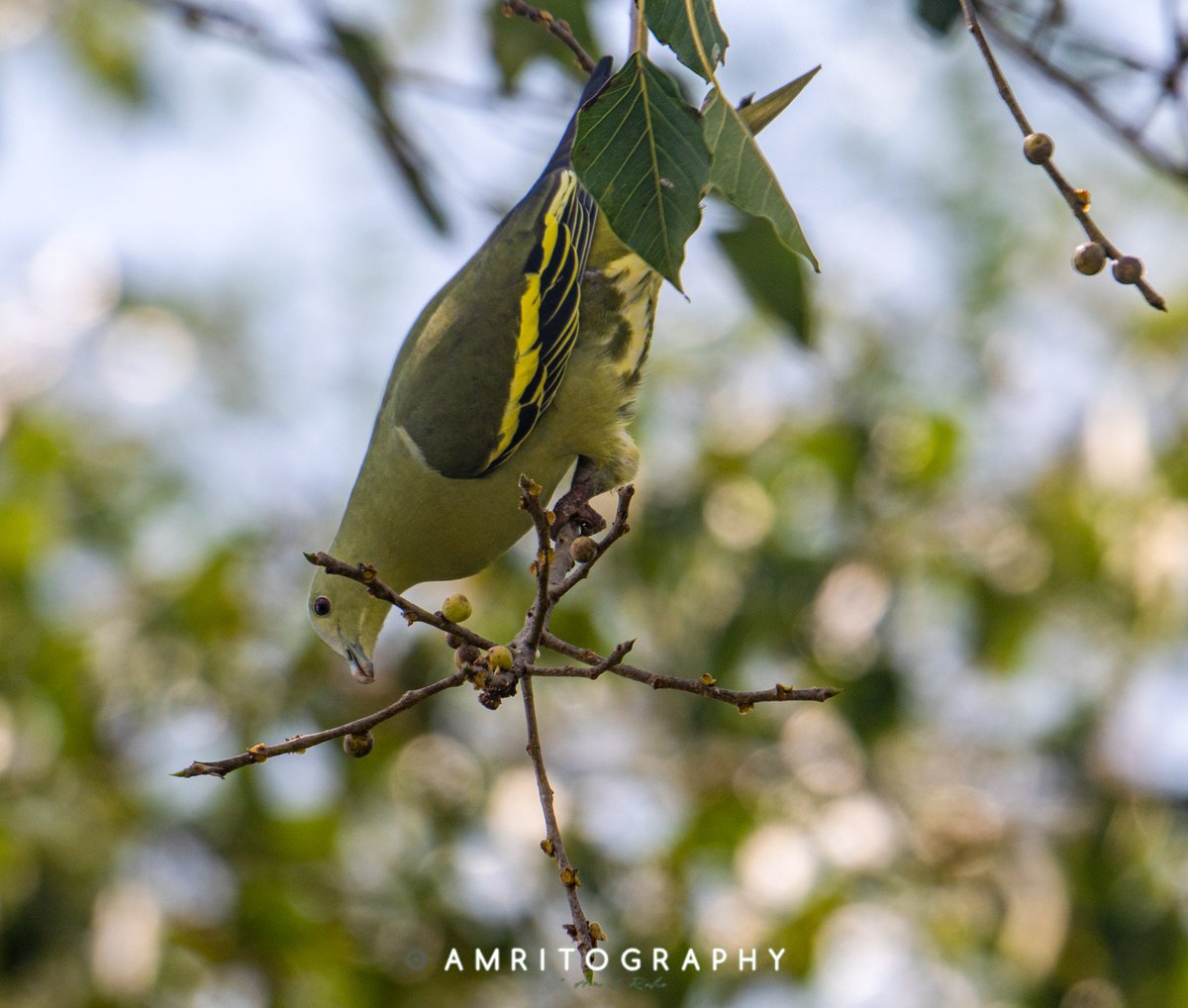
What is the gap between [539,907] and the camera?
191 inches

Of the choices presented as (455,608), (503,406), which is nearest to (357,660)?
(503,406)

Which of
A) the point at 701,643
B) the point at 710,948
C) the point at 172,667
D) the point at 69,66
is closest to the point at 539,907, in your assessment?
the point at 710,948

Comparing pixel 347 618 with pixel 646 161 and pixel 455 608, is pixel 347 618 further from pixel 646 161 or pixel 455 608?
pixel 646 161

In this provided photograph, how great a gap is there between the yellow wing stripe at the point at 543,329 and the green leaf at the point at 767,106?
501mm

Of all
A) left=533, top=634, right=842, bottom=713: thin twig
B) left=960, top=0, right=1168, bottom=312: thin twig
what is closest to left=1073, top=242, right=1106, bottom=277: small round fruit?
left=960, top=0, right=1168, bottom=312: thin twig

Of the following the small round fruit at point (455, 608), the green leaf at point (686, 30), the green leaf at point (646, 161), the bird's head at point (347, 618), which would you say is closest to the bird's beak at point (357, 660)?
the bird's head at point (347, 618)

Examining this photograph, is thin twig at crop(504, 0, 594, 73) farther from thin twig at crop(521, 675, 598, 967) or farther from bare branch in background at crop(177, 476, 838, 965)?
thin twig at crop(521, 675, 598, 967)

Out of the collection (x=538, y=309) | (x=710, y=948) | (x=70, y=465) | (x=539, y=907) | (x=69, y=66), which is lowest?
(x=710, y=948)

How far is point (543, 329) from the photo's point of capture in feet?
9.96

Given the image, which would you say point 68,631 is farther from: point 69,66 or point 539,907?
point 69,66

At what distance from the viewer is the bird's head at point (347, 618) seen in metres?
3.25

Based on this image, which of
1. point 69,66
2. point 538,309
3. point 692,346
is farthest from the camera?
point 69,66

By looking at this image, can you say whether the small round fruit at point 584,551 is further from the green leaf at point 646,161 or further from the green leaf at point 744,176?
the green leaf at point 744,176

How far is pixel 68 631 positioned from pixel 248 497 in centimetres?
177
